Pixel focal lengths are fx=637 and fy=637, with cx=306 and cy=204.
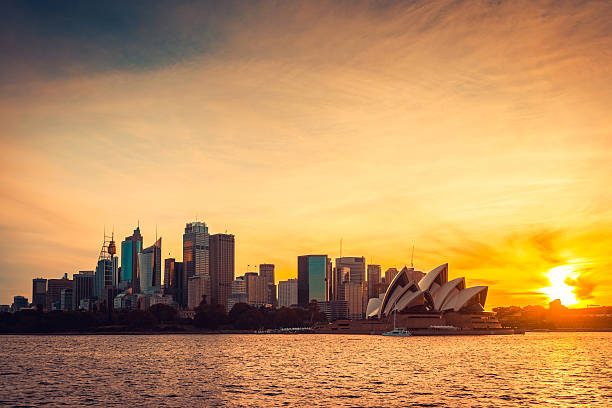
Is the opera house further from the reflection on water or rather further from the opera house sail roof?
the reflection on water

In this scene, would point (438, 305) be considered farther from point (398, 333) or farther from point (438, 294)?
point (398, 333)

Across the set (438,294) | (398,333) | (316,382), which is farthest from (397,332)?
(316,382)

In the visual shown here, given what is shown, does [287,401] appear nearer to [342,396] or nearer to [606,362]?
[342,396]

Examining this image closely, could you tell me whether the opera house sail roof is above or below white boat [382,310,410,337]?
above

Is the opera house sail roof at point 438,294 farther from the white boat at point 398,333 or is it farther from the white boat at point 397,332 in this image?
the white boat at point 398,333

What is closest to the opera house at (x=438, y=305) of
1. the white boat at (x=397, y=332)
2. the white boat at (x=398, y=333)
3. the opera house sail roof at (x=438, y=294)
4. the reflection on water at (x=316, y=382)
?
the opera house sail roof at (x=438, y=294)

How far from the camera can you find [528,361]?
86.6 metres

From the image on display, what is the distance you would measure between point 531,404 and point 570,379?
20.6 meters

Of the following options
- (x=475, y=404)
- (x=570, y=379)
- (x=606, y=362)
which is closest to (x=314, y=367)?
(x=570, y=379)

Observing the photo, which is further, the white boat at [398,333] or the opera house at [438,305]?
the opera house at [438,305]

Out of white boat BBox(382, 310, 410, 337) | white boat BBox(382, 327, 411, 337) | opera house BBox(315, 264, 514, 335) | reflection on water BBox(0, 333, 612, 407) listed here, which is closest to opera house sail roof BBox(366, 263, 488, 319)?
opera house BBox(315, 264, 514, 335)

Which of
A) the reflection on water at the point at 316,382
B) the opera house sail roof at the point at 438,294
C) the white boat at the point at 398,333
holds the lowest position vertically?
the white boat at the point at 398,333

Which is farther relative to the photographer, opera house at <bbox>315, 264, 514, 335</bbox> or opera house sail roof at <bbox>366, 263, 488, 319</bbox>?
opera house sail roof at <bbox>366, 263, 488, 319</bbox>

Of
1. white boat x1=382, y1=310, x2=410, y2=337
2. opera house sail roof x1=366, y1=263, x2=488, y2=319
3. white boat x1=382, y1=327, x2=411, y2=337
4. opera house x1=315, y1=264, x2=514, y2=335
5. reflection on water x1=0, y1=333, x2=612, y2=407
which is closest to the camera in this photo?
reflection on water x1=0, y1=333, x2=612, y2=407
